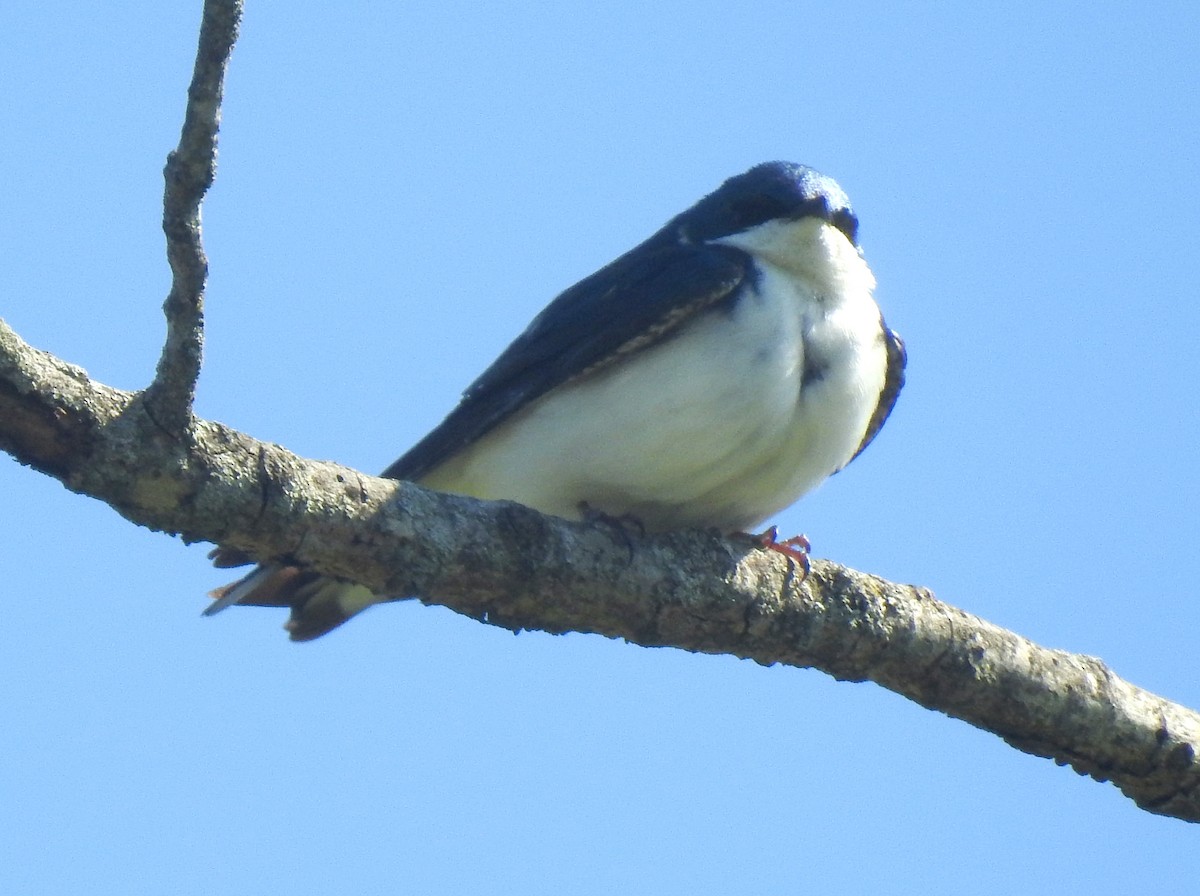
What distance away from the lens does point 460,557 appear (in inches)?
170

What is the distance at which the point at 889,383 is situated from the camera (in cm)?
638

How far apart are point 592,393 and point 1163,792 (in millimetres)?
2273

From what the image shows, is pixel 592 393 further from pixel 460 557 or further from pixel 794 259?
pixel 460 557

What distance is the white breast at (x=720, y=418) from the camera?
5414 mm

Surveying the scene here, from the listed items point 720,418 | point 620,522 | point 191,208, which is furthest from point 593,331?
point 191,208

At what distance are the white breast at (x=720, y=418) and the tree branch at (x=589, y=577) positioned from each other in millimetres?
442

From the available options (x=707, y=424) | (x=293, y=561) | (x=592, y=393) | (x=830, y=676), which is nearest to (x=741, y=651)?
(x=830, y=676)

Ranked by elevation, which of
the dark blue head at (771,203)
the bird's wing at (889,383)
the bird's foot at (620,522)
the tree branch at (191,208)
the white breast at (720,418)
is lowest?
the tree branch at (191,208)

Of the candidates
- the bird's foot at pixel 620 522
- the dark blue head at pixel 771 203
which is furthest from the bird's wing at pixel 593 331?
the bird's foot at pixel 620 522

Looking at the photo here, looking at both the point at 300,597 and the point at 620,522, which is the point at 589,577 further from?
the point at 300,597

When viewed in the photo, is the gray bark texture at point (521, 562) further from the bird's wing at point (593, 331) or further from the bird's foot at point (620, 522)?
the bird's wing at point (593, 331)

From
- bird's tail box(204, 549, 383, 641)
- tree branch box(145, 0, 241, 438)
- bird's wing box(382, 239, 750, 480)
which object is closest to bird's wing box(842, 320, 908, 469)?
bird's wing box(382, 239, 750, 480)

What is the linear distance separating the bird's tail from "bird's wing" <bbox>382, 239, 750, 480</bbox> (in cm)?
53

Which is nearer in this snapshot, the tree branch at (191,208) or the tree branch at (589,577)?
the tree branch at (191,208)
